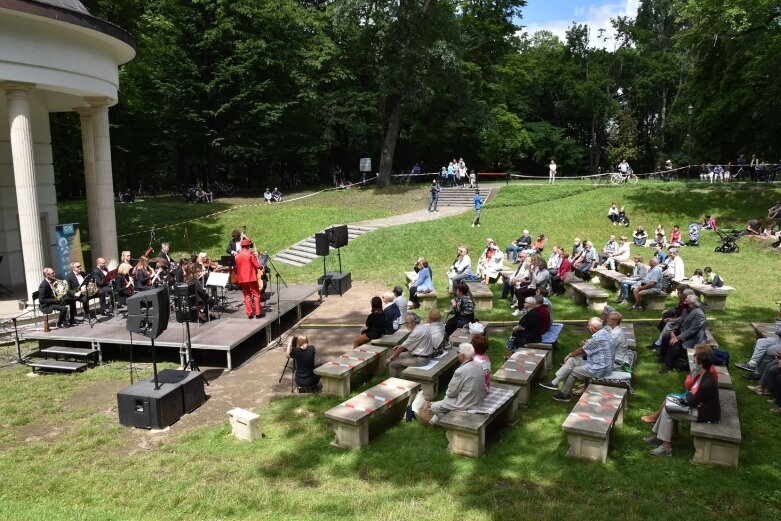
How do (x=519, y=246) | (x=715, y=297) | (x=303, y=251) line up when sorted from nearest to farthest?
(x=715, y=297)
(x=519, y=246)
(x=303, y=251)

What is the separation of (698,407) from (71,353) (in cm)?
1114

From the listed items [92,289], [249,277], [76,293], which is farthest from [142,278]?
[249,277]

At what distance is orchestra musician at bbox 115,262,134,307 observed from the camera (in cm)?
1428

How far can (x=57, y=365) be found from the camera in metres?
11.1

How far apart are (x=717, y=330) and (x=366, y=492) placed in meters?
9.04

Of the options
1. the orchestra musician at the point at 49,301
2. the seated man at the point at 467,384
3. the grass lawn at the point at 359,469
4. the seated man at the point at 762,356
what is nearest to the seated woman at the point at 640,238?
the grass lawn at the point at 359,469

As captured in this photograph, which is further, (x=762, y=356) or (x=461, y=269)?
(x=461, y=269)

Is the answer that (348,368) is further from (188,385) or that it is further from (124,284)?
(124,284)

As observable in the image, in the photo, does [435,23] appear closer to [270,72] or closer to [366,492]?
[270,72]

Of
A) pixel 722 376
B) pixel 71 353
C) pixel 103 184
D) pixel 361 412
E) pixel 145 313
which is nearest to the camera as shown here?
pixel 361 412

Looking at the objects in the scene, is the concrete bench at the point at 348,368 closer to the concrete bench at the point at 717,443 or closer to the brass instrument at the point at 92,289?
the concrete bench at the point at 717,443

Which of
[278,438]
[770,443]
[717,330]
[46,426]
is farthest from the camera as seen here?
[717,330]

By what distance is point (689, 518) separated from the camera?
5.72 meters

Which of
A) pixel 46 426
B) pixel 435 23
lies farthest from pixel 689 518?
pixel 435 23
